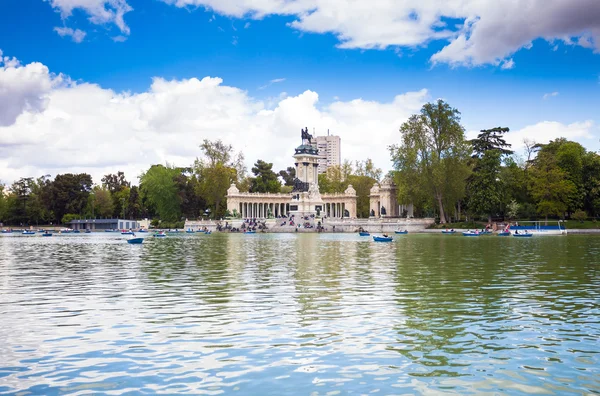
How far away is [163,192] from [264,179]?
3730cm

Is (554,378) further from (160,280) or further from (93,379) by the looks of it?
(160,280)

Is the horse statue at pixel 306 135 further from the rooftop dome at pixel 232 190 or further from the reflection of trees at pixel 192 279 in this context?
the reflection of trees at pixel 192 279

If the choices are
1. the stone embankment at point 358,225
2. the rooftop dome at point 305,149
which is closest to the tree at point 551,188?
the stone embankment at point 358,225

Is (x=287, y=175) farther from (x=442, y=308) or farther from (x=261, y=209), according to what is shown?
(x=442, y=308)

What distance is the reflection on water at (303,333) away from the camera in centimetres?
1025

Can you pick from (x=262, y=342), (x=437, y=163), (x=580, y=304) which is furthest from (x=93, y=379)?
(x=437, y=163)

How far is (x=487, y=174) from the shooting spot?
285 feet

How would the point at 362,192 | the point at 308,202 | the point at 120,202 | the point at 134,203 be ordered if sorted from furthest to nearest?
the point at 120,202 → the point at 134,203 → the point at 362,192 → the point at 308,202

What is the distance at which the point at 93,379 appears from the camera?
1041cm

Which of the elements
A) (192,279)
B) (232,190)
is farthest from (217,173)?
(192,279)

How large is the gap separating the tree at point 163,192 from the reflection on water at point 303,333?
311 feet

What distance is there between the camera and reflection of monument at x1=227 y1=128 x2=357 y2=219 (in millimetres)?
116125

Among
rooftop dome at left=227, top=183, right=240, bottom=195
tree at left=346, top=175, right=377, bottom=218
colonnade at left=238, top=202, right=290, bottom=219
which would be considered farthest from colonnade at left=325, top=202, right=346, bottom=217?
rooftop dome at left=227, top=183, right=240, bottom=195

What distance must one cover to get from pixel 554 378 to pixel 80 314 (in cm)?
1227
